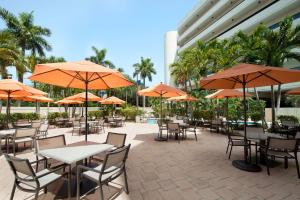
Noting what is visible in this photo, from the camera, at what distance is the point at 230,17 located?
2928 centimetres

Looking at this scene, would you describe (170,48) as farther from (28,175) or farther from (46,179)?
(28,175)

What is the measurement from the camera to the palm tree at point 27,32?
2176cm

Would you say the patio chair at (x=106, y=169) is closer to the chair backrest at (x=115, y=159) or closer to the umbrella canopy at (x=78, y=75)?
the chair backrest at (x=115, y=159)

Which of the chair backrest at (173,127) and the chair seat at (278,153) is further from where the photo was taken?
the chair backrest at (173,127)

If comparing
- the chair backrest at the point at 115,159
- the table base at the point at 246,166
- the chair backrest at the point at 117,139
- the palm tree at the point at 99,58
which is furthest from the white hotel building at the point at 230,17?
the chair backrest at the point at 115,159

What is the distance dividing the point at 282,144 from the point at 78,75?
5.58 m

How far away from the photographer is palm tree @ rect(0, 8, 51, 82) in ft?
71.4

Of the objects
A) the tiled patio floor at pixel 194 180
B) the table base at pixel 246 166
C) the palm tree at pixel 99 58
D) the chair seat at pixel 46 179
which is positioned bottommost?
the tiled patio floor at pixel 194 180

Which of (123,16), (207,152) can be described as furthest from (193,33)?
(207,152)

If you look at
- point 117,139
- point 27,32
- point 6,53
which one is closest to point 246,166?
point 117,139

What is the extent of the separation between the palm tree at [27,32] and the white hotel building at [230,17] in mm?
27894

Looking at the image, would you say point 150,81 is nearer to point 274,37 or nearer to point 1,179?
point 274,37

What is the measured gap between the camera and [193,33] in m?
41.6

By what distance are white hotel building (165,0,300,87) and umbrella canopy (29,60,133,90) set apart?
2451 centimetres
